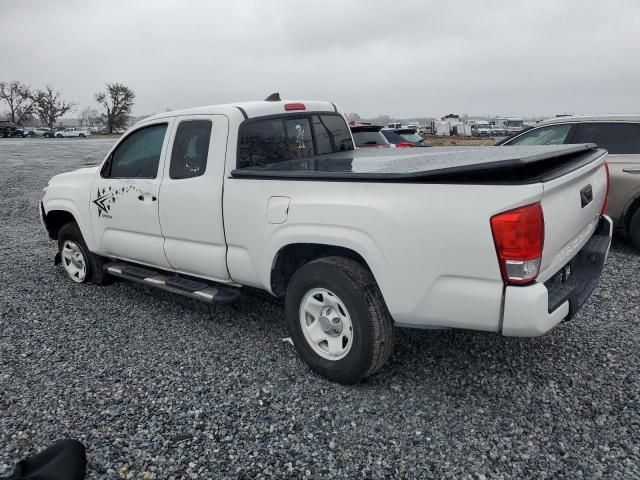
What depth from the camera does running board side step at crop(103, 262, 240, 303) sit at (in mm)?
3916

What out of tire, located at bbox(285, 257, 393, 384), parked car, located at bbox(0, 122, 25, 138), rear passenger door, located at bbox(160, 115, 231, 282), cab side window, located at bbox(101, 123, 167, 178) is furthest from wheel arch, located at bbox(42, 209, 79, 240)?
parked car, located at bbox(0, 122, 25, 138)

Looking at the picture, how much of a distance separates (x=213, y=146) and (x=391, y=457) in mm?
2504

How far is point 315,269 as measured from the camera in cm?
321

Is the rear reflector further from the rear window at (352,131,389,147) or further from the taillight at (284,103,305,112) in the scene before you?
the rear window at (352,131,389,147)

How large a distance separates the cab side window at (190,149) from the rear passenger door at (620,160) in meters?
4.97

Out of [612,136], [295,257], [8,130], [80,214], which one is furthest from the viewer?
[8,130]

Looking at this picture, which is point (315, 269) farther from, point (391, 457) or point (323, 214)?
point (391, 457)

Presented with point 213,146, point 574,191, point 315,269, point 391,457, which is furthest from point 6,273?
point 574,191

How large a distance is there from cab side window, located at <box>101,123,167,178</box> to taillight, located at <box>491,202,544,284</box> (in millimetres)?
2983

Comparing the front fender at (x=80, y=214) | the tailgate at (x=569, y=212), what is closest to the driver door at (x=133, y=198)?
the front fender at (x=80, y=214)

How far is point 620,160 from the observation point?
6129 millimetres

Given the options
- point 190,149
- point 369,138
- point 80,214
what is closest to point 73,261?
point 80,214

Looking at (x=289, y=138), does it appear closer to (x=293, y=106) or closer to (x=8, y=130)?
(x=293, y=106)

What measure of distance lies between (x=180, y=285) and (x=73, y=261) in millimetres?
2110
